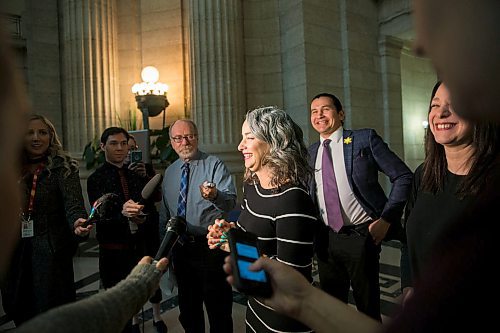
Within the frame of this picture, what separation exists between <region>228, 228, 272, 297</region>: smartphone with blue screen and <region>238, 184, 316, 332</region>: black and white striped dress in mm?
565

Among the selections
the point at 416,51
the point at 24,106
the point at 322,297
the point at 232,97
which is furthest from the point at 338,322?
the point at 232,97

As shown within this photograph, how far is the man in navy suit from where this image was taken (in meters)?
2.63

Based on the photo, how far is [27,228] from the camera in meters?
2.43

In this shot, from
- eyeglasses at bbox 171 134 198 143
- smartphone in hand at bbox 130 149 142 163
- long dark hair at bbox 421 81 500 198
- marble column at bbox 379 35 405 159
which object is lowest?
long dark hair at bbox 421 81 500 198

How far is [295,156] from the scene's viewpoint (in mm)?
2033

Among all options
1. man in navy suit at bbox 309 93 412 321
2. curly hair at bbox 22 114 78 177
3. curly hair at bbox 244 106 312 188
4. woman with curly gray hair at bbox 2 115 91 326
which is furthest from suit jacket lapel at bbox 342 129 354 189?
curly hair at bbox 22 114 78 177

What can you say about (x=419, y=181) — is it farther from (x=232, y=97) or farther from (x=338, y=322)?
(x=232, y=97)

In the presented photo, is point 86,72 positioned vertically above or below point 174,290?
above

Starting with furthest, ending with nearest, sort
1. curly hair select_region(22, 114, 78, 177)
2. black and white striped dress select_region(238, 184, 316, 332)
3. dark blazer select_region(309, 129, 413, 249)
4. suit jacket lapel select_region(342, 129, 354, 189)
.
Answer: suit jacket lapel select_region(342, 129, 354, 189) → dark blazer select_region(309, 129, 413, 249) → curly hair select_region(22, 114, 78, 177) → black and white striped dress select_region(238, 184, 316, 332)

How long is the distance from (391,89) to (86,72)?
624cm

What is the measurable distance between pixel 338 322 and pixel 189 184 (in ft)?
7.36

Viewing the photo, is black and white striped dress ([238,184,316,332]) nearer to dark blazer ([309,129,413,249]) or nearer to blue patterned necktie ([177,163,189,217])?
dark blazer ([309,129,413,249])

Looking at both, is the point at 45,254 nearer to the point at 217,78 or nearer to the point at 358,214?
the point at 358,214

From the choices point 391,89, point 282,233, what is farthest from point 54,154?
point 391,89
